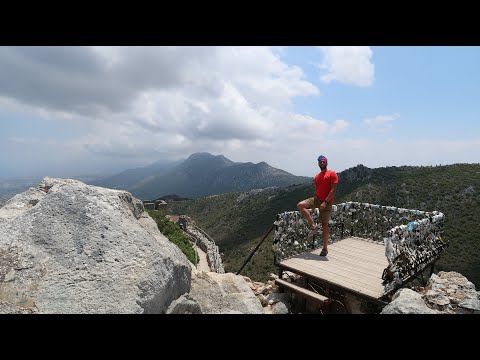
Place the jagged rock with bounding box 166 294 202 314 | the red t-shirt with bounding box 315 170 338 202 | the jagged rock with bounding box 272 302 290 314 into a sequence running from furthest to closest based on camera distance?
the red t-shirt with bounding box 315 170 338 202 → the jagged rock with bounding box 272 302 290 314 → the jagged rock with bounding box 166 294 202 314

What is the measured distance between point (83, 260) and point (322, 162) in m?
6.50

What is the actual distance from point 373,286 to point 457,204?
47.6 metres

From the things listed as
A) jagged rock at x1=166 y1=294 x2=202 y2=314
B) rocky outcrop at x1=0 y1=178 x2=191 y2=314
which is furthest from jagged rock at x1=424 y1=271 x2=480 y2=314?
rocky outcrop at x1=0 y1=178 x2=191 y2=314

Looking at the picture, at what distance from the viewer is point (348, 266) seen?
8180 mm

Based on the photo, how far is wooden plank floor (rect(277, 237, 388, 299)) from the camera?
6955 millimetres

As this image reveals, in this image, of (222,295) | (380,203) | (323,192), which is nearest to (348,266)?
(323,192)

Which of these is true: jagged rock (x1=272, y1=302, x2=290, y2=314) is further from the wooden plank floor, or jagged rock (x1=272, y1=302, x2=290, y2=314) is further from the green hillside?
the green hillside

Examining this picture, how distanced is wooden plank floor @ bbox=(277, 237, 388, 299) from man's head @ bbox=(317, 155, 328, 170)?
2774 millimetres

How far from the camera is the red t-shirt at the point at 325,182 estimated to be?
8.31 m

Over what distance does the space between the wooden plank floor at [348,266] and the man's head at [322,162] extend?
9.10 feet
